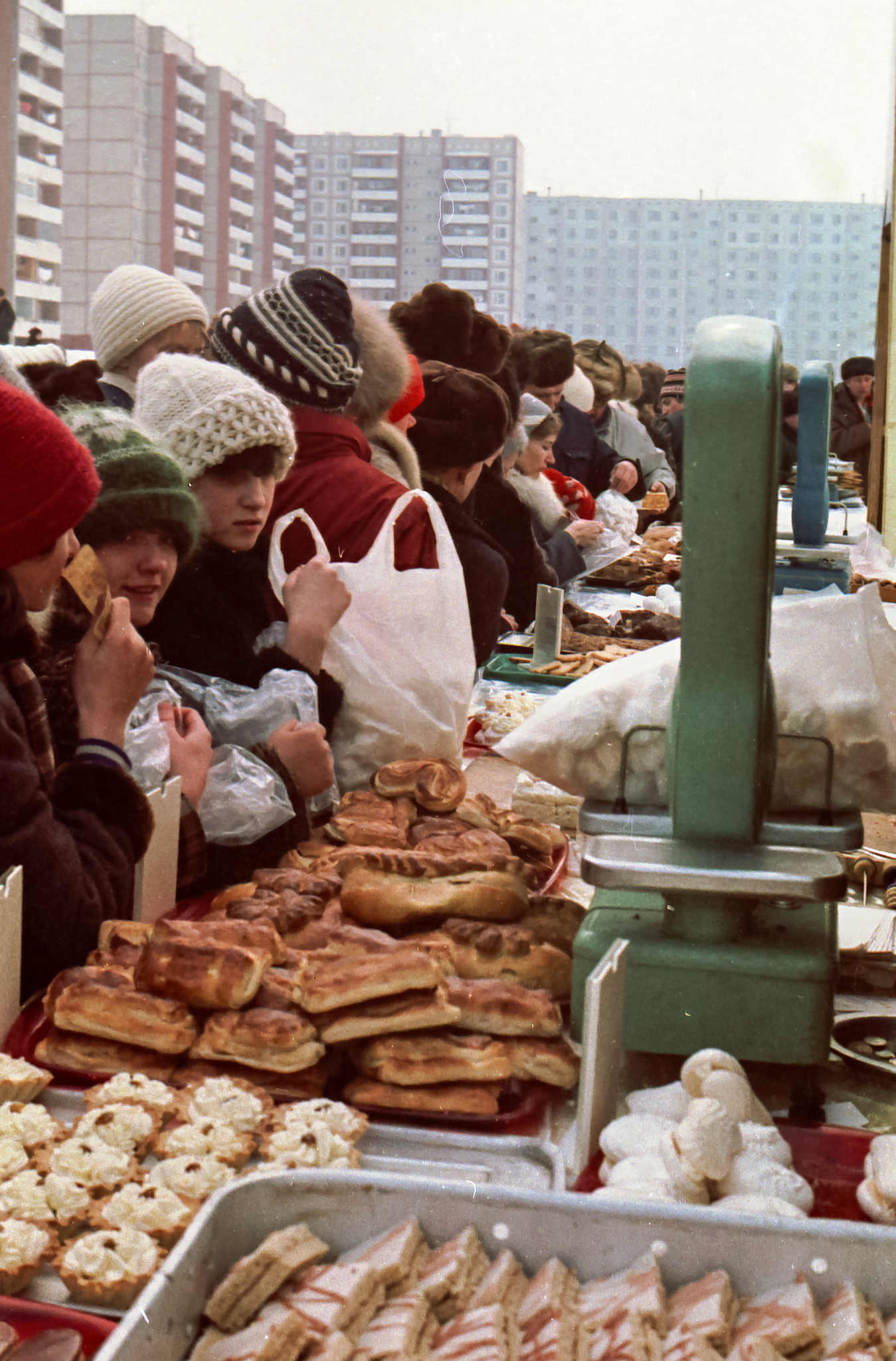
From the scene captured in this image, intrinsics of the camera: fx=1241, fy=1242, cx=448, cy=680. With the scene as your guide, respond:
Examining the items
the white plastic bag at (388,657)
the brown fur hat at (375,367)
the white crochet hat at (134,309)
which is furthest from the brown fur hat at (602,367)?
the white plastic bag at (388,657)

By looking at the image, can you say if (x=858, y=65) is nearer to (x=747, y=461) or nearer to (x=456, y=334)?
(x=456, y=334)

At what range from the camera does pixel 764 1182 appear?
0.95 metres

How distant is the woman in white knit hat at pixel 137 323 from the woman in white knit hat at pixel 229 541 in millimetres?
636

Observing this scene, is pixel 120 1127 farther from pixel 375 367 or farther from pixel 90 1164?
pixel 375 367

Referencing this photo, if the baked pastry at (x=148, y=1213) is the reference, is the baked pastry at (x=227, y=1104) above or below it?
above

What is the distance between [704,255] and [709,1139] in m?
3.68

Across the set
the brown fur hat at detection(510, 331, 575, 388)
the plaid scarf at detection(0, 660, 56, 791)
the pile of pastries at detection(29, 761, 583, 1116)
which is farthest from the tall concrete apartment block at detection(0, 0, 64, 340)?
the pile of pastries at detection(29, 761, 583, 1116)

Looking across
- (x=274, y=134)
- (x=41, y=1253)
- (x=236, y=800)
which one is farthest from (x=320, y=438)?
(x=41, y=1253)

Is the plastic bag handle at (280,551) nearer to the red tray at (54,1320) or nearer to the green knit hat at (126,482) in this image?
the green knit hat at (126,482)

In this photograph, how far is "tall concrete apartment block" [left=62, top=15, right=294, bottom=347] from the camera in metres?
3.15

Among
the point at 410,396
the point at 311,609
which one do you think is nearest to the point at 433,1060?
the point at 311,609

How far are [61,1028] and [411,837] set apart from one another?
0.62m

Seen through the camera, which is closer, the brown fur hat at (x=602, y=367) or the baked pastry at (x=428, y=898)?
the baked pastry at (x=428, y=898)

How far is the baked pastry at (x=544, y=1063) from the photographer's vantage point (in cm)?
117
